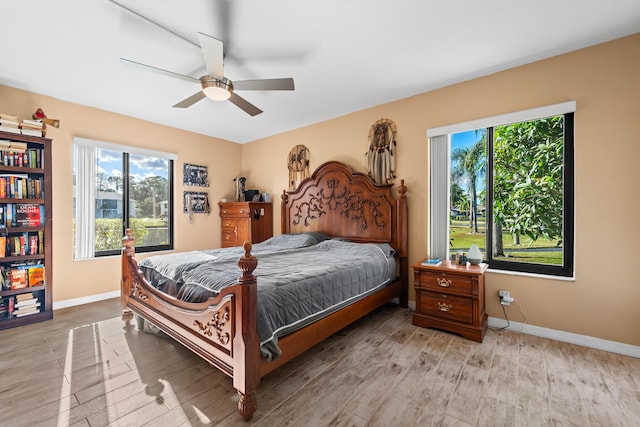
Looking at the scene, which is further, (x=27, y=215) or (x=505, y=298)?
(x=27, y=215)

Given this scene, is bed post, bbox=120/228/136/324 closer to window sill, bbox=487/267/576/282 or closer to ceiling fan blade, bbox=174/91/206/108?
ceiling fan blade, bbox=174/91/206/108

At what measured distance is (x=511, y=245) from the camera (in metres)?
3.02

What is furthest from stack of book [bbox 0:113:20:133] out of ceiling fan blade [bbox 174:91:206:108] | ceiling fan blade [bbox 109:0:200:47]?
ceiling fan blade [bbox 109:0:200:47]

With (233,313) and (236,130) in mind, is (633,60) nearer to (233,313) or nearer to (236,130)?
(233,313)

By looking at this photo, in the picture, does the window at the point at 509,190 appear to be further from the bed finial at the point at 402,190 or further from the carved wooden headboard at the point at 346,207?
the carved wooden headboard at the point at 346,207

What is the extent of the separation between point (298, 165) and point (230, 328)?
11.1ft

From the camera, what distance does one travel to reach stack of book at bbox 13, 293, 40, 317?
2.96 metres

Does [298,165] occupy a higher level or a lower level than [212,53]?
lower

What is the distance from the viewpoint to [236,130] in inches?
191

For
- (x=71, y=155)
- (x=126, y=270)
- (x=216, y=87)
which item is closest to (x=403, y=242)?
(x=216, y=87)

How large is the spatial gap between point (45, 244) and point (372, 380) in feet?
12.5

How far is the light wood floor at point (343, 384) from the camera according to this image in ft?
5.27

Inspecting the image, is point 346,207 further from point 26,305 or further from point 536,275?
point 26,305

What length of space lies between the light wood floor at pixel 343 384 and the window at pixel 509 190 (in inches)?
36.7
